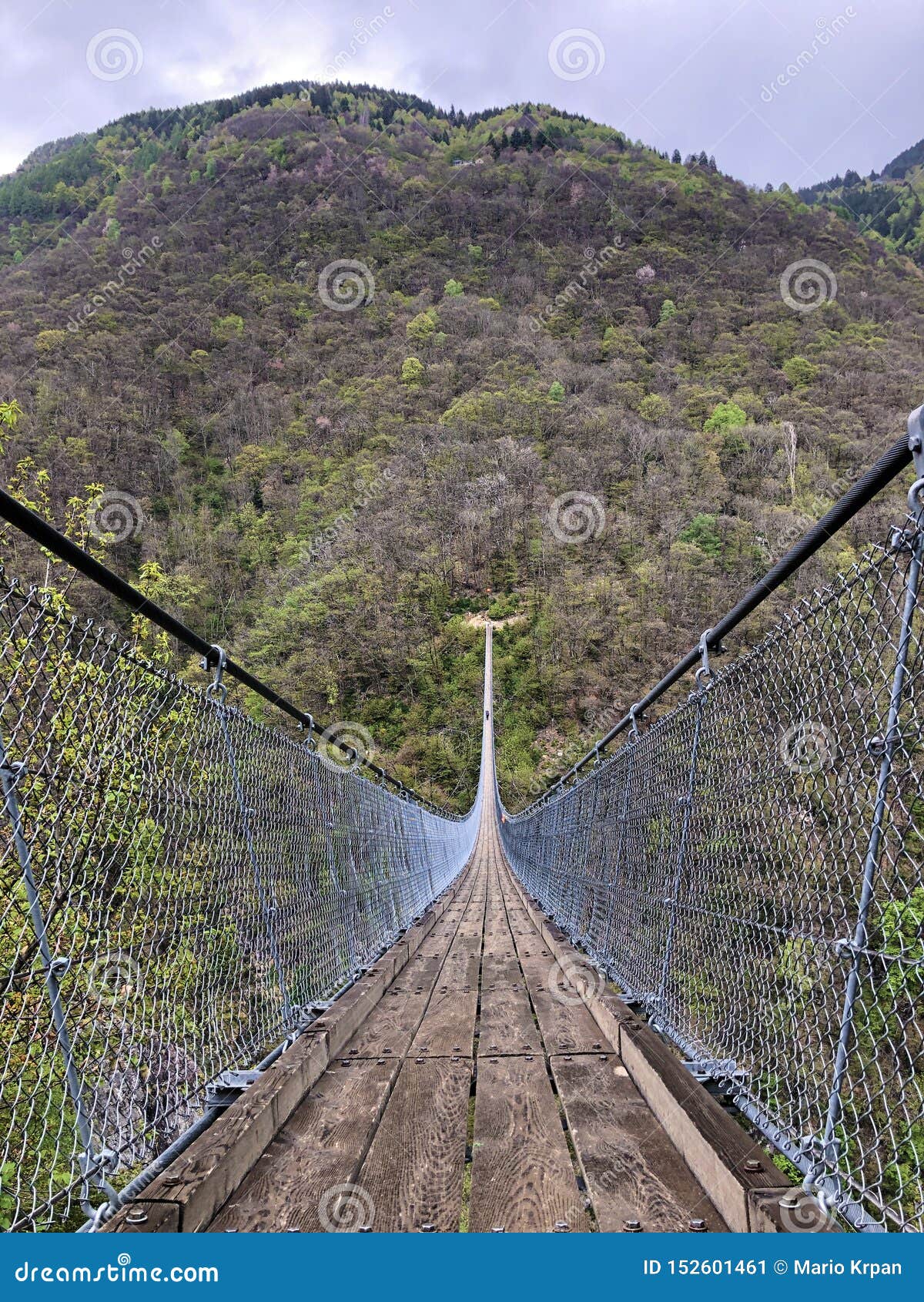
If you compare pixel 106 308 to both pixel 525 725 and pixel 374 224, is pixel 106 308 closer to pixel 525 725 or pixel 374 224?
pixel 374 224

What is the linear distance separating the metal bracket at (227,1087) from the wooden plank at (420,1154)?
0.30 m

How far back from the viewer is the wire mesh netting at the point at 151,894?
3.16 feet

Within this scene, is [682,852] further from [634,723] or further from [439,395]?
[439,395]

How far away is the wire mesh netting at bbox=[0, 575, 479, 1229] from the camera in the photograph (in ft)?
3.16

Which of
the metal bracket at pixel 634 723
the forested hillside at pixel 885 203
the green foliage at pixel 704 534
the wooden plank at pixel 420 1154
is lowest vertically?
the wooden plank at pixel 420 1154

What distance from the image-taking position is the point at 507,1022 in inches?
81.8

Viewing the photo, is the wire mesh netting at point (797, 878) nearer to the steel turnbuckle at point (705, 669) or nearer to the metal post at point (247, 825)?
the steel turnbuckle at point (705, 669)

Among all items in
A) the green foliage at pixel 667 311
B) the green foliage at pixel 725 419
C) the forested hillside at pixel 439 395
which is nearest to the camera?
the forested hillside at pixel 439 395

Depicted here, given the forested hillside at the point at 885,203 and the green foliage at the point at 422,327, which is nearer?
the green foliage at the point at 422,327

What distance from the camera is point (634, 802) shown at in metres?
2.44

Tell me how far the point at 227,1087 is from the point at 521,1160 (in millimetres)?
640

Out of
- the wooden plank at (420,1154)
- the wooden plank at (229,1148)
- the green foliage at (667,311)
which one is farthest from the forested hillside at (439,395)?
the wooden plank at (420,1154)

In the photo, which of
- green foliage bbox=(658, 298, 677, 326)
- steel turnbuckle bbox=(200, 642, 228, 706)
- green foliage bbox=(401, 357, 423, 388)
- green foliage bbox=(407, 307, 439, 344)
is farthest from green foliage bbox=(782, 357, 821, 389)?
steel turnbuckle bbox=(200, 642, 228, 706)

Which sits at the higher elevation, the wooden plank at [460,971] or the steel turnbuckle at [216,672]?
the steel turnbuckle at [216,672]
